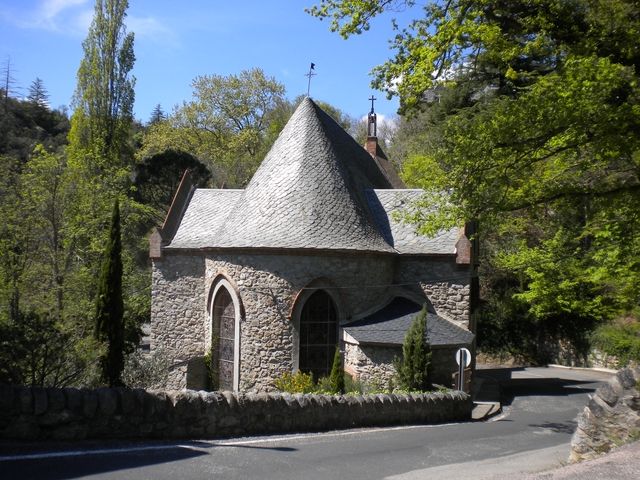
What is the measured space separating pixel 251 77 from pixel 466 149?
1631 inches

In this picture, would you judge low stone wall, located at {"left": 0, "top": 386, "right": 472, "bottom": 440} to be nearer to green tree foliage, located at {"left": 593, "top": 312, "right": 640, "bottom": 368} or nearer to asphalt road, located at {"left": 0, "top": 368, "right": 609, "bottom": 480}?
asphalt road, located at {"left": 0, "top": 368, "right": 609, "bottom": 480}

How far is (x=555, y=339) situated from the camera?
112ft

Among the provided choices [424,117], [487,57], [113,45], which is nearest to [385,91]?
[487,57]

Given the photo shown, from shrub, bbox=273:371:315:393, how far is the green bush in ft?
54.8

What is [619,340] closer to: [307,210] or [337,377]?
[307,210]

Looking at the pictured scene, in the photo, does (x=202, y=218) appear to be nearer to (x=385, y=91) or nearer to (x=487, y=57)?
(x=385, y=91)

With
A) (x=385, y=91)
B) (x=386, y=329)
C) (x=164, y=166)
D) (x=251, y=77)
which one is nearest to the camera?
(x=385, y=91)

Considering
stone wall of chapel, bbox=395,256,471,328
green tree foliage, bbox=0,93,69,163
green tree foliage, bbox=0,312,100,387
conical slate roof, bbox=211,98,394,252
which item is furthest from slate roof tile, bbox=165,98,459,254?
green tree foliage, bbox=0,93,69,163

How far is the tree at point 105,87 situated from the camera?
4506 cm

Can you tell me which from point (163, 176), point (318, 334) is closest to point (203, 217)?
point (318, 334)

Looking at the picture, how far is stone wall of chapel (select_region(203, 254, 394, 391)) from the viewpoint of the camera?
752 inches

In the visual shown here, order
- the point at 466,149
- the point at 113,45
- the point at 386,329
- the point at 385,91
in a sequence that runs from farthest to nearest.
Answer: the point at 113,45 < the point at 386,329 < the point at 385,91 < the point at 466,149

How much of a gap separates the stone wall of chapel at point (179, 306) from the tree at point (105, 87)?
23790 mm

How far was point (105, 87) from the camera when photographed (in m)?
45.9
